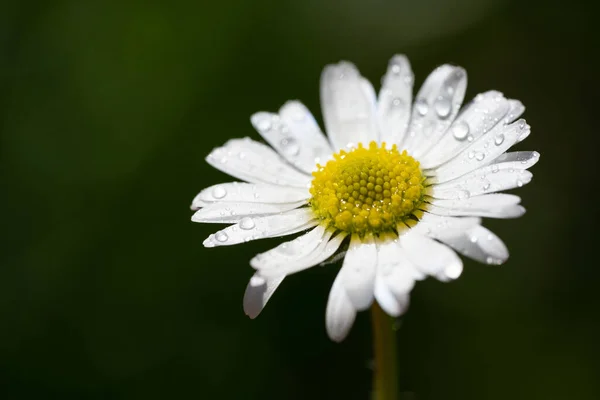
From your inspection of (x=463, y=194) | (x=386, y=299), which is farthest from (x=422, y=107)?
(x=386, y=299)

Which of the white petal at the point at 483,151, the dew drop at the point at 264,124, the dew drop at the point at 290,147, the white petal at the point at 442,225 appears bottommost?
the white petal at the point at 442,225

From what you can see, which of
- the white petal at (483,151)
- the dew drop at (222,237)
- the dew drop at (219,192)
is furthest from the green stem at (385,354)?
the dew drop at (219,192)

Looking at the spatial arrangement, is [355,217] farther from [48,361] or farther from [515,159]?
[48,361]

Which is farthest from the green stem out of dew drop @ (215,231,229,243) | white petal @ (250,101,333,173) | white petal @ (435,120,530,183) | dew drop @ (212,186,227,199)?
white petal @ (250,101,333,173)

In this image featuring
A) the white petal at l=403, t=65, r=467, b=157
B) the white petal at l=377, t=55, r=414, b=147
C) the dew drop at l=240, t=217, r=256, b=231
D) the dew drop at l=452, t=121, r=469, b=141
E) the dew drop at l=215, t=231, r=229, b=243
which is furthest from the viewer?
the white petal at l=377, t=55, r=414, b=147

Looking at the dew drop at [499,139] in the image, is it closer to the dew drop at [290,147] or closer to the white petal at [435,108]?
the white petal at [435,108]

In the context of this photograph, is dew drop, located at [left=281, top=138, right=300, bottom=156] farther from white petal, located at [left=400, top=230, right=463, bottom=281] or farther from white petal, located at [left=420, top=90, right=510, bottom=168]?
white petal, located at [left=400, top=230, right=463, bottom=281]
